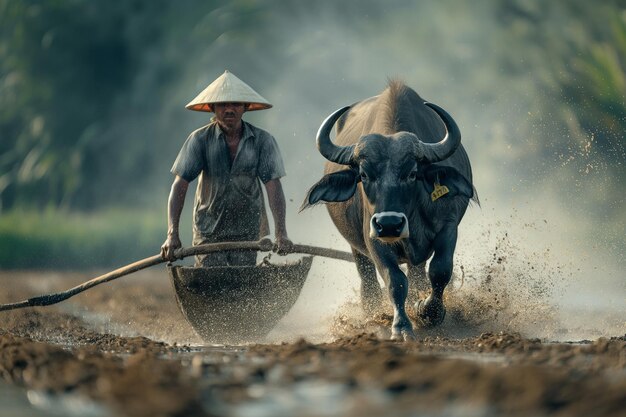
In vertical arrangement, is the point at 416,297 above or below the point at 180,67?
below

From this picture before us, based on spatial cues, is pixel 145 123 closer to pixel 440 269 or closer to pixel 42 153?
pixel 42 153

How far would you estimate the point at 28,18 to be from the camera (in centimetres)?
3017

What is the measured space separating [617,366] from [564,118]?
53.3ft

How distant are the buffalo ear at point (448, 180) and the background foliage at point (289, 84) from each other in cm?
1069

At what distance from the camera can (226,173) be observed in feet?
31.0

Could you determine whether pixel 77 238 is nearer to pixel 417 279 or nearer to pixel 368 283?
pixel 368 283

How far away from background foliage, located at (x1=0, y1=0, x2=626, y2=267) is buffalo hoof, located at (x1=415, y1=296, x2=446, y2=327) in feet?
34.8

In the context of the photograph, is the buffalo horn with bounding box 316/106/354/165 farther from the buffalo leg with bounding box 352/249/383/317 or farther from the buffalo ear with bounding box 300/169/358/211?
the buffalo leg with bounding box 352/249/383/317

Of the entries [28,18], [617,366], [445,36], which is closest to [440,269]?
[617,366]

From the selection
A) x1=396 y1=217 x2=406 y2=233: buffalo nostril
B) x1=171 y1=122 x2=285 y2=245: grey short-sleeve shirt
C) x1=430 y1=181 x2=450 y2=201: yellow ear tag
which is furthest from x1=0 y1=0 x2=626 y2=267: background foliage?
x1=396 y1=217 x2=406 y2=233: buffalo nostril

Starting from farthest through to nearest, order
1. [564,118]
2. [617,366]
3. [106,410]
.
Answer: [564,118], [617,366], [106,410]

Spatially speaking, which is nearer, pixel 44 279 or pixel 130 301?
pixel 130 301

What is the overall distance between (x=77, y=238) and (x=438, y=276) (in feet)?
55.5

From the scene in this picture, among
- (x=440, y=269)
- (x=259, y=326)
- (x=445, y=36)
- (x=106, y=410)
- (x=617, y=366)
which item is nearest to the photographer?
(x=106, y=410)
